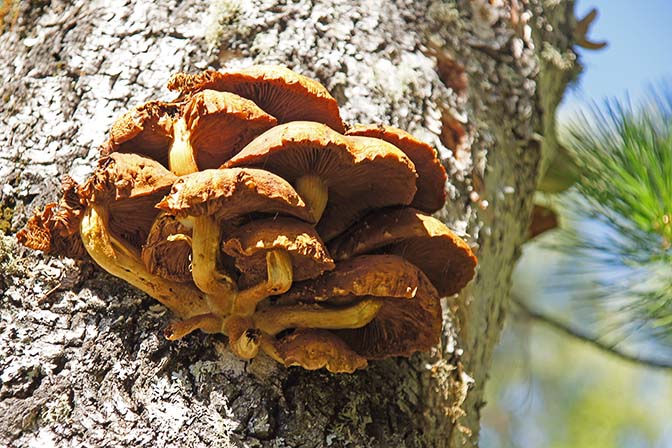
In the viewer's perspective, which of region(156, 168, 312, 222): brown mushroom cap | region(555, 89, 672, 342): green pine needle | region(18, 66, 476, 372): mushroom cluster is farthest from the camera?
region(555, 89, 672, 342): green pine needle

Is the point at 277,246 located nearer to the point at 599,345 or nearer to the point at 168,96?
the point at 168,96

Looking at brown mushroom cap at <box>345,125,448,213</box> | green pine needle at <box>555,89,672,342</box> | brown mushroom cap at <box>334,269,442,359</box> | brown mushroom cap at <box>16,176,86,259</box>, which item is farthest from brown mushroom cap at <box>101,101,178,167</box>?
green pine needle at <box>555,89,672,342</box>

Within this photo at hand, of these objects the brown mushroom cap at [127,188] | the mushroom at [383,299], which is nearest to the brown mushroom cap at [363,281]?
the mushroom at [383,299]

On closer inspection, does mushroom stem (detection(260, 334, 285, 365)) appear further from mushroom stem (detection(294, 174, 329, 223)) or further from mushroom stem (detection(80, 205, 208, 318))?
mushroom stem (detection(294, 174, 329, 223))

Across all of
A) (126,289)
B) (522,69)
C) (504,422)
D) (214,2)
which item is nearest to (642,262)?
(522,69)

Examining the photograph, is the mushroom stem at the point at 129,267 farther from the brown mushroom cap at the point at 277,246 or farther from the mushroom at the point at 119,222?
the brown mushroom cap at the point at 277,246

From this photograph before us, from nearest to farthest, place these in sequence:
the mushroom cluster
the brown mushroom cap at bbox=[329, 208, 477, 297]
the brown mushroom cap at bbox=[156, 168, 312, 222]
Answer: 1. the brown mushroom cap at bbox=[156, 168, 312, 222]
2. the mushroom cluster
3. the brown mushroom cap at bbox=[329, 208, 477, 297]
